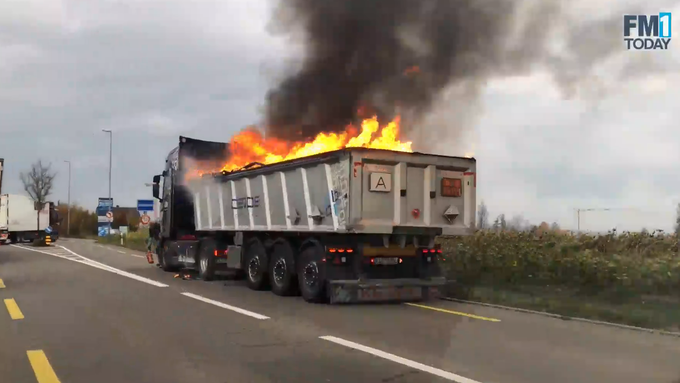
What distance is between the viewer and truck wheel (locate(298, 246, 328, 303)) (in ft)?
38.2

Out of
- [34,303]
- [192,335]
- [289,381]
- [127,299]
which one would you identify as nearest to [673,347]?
[289,381]

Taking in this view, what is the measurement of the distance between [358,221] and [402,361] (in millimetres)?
4336

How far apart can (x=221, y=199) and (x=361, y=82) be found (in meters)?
4.62

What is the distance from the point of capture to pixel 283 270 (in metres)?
12.9

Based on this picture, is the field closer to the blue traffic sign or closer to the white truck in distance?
the blue traffic sign

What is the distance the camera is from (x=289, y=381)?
6008 millimetres

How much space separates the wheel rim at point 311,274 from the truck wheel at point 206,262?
5.04 metres

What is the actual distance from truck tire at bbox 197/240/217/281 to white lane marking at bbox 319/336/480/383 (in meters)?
8.84

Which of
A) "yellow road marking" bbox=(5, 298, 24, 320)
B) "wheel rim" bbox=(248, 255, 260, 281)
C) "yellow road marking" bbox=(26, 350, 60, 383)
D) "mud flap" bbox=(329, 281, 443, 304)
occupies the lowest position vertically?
"yellow road marking" bbox=(26, 350, 60, 383)

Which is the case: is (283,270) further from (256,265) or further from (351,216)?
(351,216)

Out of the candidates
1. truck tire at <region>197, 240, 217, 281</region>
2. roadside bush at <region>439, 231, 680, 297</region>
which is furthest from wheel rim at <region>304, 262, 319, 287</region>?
truck tire at <region>197, 240, 217, 281</region>

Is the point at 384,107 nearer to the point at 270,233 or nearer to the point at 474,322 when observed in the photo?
the point at 270,233

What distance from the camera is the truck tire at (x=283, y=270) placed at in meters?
12.6

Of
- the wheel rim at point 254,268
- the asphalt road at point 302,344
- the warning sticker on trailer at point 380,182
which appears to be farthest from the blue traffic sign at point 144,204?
the warning sticker on trailer at point 380,182
